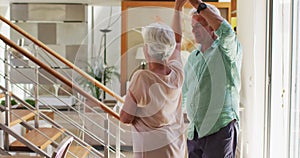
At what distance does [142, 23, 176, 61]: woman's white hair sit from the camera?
6.21 ft

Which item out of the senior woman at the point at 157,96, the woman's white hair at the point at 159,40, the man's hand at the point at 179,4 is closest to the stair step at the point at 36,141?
the senior woman at the point at 157,96

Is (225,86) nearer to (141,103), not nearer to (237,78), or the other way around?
(237,78)

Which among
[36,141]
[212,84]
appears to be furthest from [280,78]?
[36,141]

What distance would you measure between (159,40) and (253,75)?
1.89 meters

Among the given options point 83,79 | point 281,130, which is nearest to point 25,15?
point 83,79

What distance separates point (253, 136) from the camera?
3.53 m

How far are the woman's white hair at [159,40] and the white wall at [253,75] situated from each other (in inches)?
63.9

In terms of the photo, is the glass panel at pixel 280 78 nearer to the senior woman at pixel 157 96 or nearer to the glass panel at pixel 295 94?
the glass panel at pixel 295 94

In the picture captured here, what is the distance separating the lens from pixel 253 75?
356cm

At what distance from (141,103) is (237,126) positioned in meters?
0.67

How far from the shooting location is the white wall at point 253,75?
3.35m

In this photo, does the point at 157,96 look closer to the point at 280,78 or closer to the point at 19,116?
the point at 280,78

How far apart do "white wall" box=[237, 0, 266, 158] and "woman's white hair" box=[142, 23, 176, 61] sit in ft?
5.33

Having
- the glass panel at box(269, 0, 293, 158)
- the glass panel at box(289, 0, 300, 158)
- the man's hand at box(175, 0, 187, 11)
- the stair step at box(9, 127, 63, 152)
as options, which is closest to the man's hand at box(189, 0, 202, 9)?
the man's hand at box(175, 0, 187, 11)
